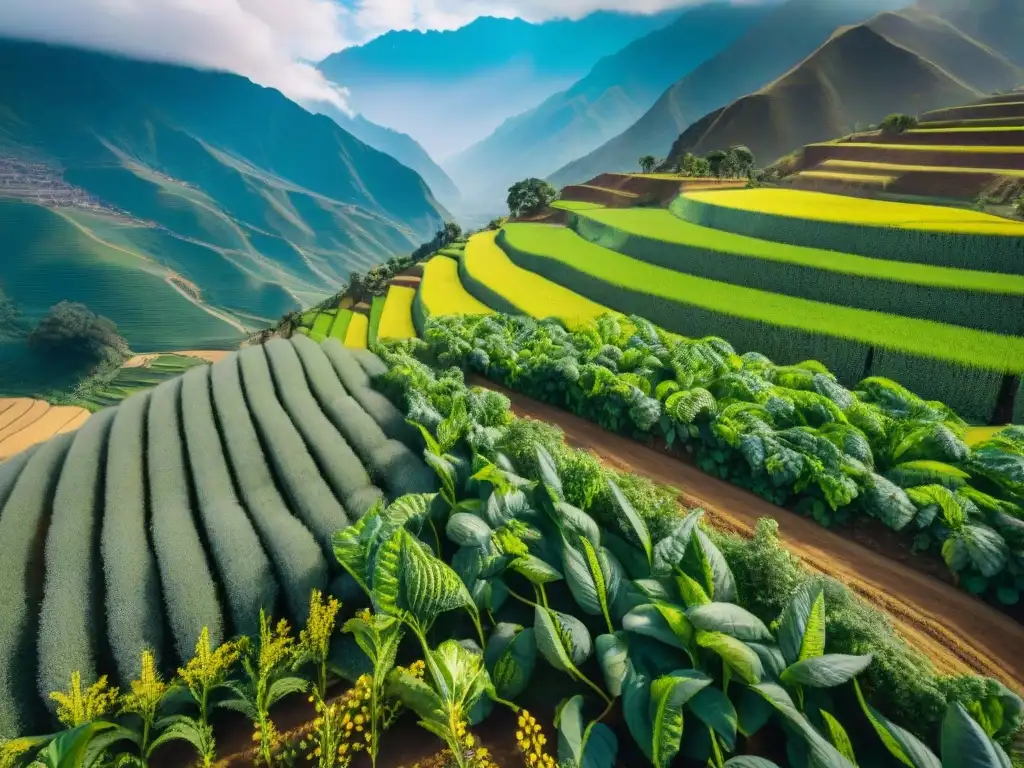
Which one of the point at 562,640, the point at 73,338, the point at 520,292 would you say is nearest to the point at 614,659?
the point at 562,640

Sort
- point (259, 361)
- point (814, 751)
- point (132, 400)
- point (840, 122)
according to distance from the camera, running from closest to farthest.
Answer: point (814, 751), point (132, 400), point (259, 361), point (840, 122)

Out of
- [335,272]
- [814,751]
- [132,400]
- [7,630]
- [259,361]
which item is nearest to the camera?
[814,751]

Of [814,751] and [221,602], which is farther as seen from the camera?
Answer: [221,602]

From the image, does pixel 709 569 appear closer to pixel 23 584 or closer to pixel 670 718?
pixel 670 718

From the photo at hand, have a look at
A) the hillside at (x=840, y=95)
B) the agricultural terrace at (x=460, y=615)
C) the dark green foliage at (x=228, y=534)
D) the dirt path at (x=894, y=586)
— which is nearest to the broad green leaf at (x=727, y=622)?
the agricultural terrace at (x=460, y=615)

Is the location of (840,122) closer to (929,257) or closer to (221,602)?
(929,257)

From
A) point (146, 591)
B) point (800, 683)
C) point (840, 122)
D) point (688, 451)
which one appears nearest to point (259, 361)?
point (146, 591)

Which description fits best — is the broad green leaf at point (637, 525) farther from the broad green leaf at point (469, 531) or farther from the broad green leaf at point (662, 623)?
the broad green leaf at point (469, 531)
